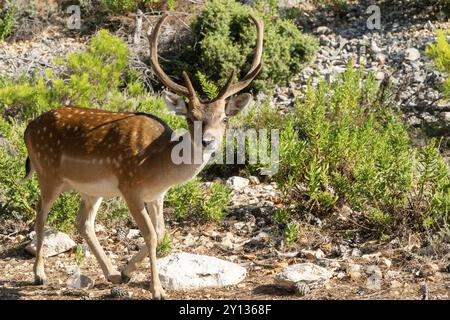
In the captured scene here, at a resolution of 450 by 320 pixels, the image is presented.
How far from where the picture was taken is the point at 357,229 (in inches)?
299

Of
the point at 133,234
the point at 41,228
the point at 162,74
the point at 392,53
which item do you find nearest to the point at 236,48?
the point at 392,53

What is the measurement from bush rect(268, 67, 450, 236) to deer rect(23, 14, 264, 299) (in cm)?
146

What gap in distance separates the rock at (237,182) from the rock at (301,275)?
2402 millimetres

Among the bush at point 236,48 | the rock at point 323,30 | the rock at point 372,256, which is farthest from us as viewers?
the rock at point 323,30

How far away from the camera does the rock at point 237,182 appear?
29.4 feet

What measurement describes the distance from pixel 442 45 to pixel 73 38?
7038mm

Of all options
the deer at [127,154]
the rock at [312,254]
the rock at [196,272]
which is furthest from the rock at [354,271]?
the deer at [127,154]

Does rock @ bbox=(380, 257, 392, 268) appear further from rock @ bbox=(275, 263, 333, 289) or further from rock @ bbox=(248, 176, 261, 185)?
rock @ bbox=(248, 176, 261, 185)

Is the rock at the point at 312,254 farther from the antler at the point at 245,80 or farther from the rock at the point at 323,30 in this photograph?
the rock at the point at 323,30

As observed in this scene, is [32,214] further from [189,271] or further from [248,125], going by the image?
[248,125]

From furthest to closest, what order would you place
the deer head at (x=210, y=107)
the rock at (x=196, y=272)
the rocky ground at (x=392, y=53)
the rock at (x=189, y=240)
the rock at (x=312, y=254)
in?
the rocky ground at (x=392, y=53) < the rock at (x=189, y=240) < the rock at (x=312, y=254) < the rock at (x=196, y=272) < the deer head at (x=210, y=107)

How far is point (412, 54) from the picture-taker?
1277cm

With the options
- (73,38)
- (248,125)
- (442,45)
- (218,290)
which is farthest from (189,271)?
(73,38)

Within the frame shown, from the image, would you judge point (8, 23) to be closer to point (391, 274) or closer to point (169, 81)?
point (169, 81)
